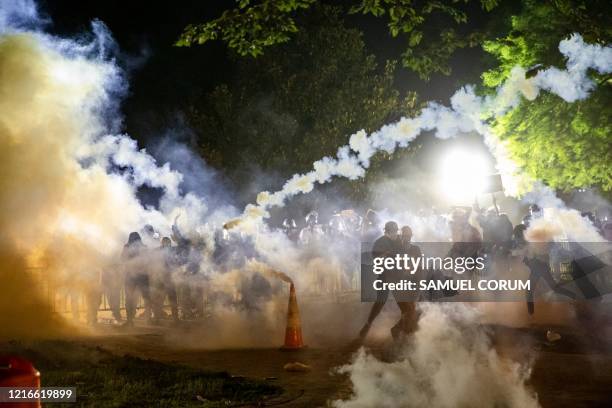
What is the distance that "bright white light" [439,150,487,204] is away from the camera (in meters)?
18.5

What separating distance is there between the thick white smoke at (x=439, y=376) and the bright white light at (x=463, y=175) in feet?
29.9

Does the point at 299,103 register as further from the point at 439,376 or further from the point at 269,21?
the point at 439,376

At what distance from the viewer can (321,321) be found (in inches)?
485

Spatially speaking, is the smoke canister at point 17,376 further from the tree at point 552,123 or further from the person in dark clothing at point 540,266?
the tree at point 552,123

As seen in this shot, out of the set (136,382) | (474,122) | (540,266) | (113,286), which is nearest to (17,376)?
(136,382)

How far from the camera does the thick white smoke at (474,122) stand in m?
15.4

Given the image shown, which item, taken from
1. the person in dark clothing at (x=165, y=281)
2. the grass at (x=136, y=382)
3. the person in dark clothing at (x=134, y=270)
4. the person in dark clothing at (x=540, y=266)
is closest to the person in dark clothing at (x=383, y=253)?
the grass at (x=136, y=382)

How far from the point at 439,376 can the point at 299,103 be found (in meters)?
20.7

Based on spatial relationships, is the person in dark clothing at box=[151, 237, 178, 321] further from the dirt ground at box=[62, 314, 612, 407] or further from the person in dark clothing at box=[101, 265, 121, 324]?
the dirt ground at box=[62, 314, 612, 407]

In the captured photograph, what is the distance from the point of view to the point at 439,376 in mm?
6402

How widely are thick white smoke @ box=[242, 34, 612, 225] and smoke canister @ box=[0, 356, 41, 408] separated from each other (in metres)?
13.4

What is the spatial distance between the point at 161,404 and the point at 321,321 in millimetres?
6411

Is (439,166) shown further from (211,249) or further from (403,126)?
(211,249)

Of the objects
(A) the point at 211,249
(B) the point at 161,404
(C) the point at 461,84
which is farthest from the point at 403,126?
(B) the point at 161,404
